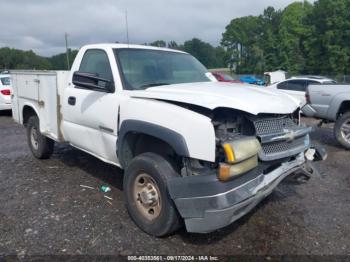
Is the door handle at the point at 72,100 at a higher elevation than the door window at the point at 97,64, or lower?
lower

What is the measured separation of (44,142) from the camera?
5914 mm

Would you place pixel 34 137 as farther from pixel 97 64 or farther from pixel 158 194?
pixel 158 194

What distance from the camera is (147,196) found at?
11.2 ft

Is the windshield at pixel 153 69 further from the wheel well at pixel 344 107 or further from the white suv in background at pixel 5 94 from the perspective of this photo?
the white suv in background at pixel 5 94

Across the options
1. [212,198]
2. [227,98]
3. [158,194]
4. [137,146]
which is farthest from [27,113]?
[212,198]

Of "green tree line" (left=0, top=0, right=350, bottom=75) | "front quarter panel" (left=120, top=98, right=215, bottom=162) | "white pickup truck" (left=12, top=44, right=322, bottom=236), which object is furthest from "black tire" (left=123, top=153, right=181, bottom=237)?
"green tree line" (left=0, top=0, right=350, bottom=75)

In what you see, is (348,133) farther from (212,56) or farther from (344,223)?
(212,56)

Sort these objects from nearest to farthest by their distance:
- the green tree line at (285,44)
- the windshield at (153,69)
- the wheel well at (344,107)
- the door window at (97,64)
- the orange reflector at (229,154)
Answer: the orange reflector at (229,154), the windshield at (153,69), the door window at (97,64), the wheel well at (344,107), the green tree line at (285,44)

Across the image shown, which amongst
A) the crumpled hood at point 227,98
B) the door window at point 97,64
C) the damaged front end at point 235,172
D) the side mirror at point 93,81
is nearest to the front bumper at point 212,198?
the damaged front end at point 235,172

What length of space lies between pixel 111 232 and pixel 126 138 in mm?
1023

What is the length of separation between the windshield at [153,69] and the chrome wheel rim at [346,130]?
4099mm

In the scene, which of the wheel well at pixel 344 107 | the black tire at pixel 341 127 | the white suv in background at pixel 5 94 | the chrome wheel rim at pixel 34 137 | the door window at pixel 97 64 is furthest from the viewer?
the white suv in background at pixel 5 94

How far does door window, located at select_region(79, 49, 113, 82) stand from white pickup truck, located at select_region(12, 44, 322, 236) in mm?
14

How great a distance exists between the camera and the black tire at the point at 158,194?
3.17 metres
